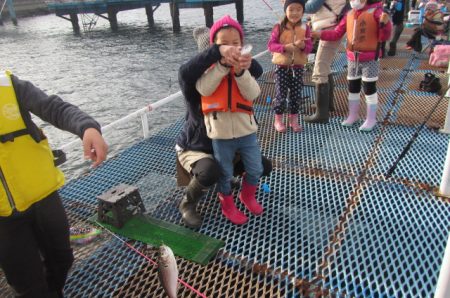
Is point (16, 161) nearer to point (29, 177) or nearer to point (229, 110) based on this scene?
point (29, 177)

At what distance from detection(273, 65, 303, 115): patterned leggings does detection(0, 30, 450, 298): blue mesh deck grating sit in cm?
→ 49

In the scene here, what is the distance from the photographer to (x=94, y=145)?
221cm

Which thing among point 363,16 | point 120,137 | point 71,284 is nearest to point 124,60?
point 120,137

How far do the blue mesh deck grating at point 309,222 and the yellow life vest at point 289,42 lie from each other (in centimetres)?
118

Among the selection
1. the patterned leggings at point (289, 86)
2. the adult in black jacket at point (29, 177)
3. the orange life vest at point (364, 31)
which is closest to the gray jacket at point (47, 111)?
the adult in black jacket at point (29, 177)

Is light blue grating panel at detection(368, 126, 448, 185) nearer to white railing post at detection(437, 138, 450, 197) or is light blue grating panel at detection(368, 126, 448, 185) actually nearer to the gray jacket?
white railing post at detection(437, 138, 450, 197)

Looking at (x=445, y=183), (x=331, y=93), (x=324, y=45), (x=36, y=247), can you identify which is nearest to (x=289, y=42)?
(x=324, y=45)

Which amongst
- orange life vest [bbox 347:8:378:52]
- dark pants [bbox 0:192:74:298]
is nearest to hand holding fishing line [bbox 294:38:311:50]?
orange life vest [bbox 347:8:378:52]

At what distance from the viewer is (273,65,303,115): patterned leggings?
5598mm

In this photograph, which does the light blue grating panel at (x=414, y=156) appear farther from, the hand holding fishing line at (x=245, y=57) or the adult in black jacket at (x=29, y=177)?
the adult in black jacket at (x=29, y=177)

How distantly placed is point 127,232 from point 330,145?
3273 millimetres

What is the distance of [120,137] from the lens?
37.4 feet

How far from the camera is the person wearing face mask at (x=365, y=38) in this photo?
5074mm

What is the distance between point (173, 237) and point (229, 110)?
135cm
